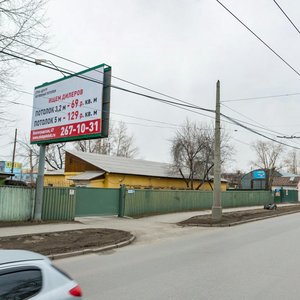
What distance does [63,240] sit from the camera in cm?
1222

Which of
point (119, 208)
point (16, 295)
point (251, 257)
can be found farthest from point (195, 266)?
point (119, 208)

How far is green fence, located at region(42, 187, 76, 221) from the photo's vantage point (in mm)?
18578

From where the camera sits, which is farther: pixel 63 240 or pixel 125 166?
pixel 125 166

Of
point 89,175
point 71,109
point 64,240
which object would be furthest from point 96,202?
point 89,175

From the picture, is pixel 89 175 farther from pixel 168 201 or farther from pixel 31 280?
pixel 31 280

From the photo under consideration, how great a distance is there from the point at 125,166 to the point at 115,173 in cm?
364

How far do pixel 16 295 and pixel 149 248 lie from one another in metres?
8.81

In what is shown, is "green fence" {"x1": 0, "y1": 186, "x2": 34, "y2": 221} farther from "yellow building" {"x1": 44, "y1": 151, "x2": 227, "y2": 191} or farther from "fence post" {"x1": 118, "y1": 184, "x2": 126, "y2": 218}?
"yellow building" {"x1": 44, "y1": 151, "x2": 227, "y2": 191}

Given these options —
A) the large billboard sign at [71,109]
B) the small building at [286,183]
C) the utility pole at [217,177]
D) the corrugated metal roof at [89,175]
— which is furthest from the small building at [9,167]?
the small building at [286,183]

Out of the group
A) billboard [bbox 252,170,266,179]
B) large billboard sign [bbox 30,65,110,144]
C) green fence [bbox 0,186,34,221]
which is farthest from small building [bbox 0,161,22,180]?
green fence [bbox 0,186,34,221]

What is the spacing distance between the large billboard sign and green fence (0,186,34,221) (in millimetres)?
3039

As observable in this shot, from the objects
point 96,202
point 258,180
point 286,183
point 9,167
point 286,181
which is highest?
point 9,167

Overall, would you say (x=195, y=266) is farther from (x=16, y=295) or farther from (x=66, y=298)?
(x=16, y=295)

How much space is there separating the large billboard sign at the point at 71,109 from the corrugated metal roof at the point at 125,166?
14899mm
